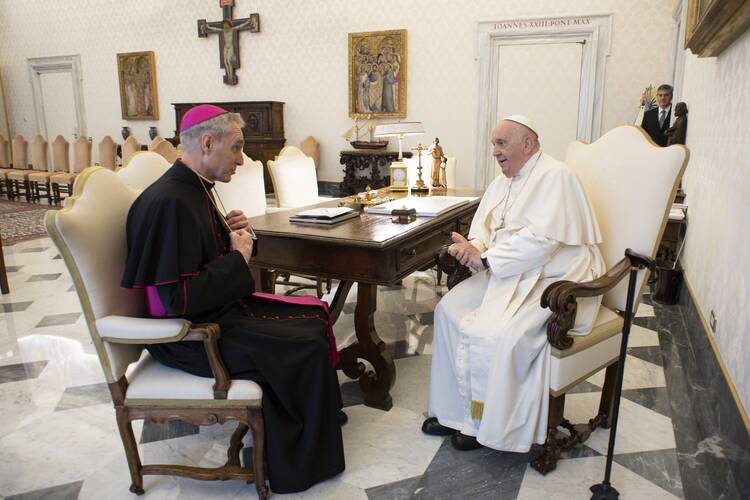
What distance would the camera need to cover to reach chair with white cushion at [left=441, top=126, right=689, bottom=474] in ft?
6.64

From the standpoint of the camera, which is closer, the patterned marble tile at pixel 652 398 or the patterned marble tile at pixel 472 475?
the patterned marble tile at pixel 472 475

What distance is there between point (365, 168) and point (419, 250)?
6.10m

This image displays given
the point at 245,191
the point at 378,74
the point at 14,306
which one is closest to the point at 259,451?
the point at 245,191

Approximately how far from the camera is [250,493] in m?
2.02

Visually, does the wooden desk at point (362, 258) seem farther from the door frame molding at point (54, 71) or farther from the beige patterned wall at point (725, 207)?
the door frame molding at point (54, 71)

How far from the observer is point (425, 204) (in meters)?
3.34

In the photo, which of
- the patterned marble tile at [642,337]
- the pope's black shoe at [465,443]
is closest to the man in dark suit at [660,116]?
the patterned marble tile at [642,337]

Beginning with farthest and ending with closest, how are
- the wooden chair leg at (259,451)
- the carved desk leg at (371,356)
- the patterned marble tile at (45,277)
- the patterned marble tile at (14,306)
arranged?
the patterned marble tile at (45,277), the patterned marble tile at (14,306), the carved desk leg at (371,356), the wooden chair leg at (259,451)

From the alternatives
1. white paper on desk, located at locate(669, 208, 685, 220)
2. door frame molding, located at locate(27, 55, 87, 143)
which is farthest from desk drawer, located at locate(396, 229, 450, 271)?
door frame molding, located at locate(27, 55, 87, 143)

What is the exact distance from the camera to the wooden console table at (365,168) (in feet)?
27.8

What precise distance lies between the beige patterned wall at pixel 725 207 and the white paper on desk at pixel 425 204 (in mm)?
1393

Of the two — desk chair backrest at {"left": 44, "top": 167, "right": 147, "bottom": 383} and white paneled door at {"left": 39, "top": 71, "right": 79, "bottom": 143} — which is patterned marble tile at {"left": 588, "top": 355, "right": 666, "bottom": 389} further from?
white paneled door at {"left": 39, "top": 71, "right": 79, "bottom": 143}

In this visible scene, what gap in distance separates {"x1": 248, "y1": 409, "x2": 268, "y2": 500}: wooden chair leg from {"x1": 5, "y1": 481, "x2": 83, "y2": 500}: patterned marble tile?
0.70 metres

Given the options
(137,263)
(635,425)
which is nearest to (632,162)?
(635,425)
